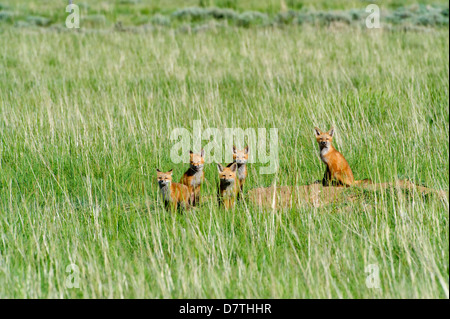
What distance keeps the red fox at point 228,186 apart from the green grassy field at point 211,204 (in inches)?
2.9

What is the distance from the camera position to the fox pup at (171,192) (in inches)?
159

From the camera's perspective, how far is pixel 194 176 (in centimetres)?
425

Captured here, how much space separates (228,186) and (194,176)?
0.28 m

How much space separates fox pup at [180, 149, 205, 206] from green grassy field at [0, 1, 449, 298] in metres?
0.13

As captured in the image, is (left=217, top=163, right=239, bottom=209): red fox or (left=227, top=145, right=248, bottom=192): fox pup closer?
(left=217, top=163, right=239, bottom=209): red fox

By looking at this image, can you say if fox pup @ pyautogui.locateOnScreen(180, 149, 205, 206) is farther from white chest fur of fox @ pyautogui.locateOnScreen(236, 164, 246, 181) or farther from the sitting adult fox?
the sitting adult fox

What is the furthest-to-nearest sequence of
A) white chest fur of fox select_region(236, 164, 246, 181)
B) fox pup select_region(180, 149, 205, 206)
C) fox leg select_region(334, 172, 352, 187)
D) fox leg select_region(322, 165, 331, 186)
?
1. fox leg select_region(322, 165, 331, 186)
2. fox leg select_region(334, 172, 352, 187)
3. white chest fur of fox select_region(236, 164, 246, 181)
4. fox pup select_region(180, 149, 205, 206)

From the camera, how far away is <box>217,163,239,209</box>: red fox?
409 centimetres

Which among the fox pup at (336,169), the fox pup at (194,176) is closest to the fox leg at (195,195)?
the fox pup at (194,176)

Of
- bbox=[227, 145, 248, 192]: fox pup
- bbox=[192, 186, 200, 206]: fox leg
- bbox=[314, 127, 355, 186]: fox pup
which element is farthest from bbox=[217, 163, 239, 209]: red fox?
bbox=[314, 127, 355, 186]: fox pup

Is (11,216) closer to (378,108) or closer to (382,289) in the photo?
(382,289)

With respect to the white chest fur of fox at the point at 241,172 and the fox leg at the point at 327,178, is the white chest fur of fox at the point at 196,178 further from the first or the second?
the fox leg at the point at 327,178

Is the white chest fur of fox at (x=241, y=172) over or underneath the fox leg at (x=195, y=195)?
over
